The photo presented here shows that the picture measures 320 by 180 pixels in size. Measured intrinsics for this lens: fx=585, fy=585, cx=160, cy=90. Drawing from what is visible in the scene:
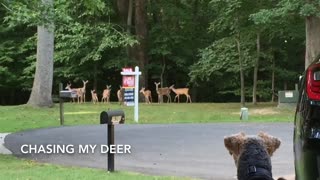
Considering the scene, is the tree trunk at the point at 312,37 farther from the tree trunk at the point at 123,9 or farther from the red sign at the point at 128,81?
the tree trunk at the point at 123,9

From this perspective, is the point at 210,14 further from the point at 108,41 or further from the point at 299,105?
the point at 299,105

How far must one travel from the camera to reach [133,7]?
36156 millimetres

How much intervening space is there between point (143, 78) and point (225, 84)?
5.27 metres

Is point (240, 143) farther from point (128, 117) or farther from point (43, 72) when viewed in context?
point (43, 72)

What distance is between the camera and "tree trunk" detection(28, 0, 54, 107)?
2522cm

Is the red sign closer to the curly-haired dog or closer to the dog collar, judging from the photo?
the curly-haired dog

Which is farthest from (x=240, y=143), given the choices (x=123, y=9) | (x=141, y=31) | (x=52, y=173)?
(x=123, y=9)

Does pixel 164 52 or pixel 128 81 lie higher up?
pixel 164 52

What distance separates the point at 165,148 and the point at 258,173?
276 inches

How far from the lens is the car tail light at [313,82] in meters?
3.73

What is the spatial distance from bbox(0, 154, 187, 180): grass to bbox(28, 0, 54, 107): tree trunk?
1665 centimetres

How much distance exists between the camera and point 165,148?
10.4 metres

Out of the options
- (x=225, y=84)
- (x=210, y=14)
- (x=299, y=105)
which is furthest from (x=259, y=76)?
(x=299, y=105)

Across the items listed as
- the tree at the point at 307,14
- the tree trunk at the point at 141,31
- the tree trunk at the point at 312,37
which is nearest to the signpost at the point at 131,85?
the tree at the point at 307,14
